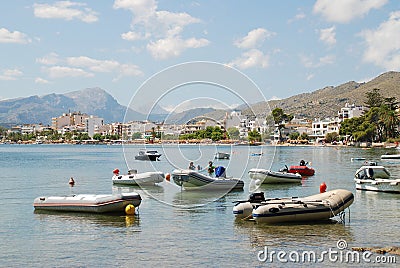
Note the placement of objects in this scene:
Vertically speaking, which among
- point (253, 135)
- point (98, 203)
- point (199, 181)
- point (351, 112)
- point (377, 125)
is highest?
point (351, 112)

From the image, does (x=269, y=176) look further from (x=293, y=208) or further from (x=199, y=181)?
(x=293, y=208)

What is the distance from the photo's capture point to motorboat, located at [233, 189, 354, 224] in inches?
855

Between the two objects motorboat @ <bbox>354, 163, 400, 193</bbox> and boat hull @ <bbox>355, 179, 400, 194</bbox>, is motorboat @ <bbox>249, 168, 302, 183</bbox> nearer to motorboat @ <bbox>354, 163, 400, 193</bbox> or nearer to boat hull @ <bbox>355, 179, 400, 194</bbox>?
motorboat @ <bbox>354, 163, 400, 193</bbox>

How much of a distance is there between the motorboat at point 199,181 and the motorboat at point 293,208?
32.2 ft

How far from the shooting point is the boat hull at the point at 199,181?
109ft

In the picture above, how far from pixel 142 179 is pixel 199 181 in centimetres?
828

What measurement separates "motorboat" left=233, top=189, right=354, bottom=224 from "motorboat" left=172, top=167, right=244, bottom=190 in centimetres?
981

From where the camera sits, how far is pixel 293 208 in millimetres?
21953

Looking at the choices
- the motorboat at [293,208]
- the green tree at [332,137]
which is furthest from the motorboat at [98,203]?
the green tree at [332,137]

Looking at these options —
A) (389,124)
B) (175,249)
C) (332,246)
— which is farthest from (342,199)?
(389,124)

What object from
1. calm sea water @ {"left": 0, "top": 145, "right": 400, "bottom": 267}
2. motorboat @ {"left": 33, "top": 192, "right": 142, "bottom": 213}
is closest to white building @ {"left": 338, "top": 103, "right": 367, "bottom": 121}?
calm sea water @ {"left": 0, "top": 145, "right": 400, "bottom": 267}

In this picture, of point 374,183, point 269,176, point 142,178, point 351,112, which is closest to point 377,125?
point 351,112

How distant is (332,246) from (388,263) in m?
2.56

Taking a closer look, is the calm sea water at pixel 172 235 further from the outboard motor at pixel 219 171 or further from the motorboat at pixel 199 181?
the outboard motor at pixel 219 171
